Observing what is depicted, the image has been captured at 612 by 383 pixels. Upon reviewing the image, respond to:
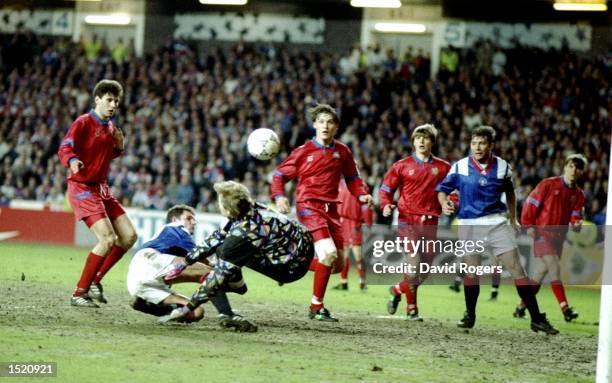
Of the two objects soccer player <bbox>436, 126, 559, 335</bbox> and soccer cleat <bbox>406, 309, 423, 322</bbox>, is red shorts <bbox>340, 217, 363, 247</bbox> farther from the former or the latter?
soccer player <bbox>436, 126, 559, 335</bbox>

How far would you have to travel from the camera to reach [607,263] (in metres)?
6.31

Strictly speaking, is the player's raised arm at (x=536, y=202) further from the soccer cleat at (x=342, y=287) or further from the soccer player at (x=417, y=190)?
the soccer cleat at (x=342, y=287)

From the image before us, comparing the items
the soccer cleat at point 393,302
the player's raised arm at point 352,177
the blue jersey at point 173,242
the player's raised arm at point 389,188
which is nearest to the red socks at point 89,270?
the blue jersey at point 173,242

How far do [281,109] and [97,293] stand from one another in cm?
1406

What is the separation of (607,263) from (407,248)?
15.6 feet

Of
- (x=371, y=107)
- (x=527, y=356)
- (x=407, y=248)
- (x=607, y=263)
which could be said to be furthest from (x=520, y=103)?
(x=607, y=263)

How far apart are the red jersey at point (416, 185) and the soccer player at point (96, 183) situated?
284cm

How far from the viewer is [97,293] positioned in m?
10.1

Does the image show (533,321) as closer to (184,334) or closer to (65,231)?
(184,334)

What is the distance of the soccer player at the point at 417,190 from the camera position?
10758 mm

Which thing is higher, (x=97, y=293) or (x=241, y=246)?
(x=241, y=246)

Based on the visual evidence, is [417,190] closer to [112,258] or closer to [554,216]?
[554,216]

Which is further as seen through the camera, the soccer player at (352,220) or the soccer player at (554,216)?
the soccer player at (352,220)

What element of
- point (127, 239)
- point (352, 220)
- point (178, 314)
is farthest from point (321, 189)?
point (352, 220)
